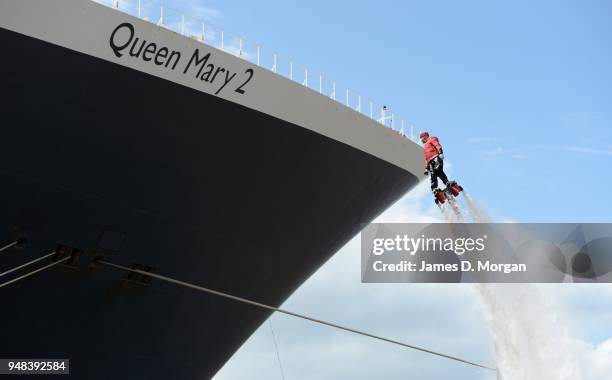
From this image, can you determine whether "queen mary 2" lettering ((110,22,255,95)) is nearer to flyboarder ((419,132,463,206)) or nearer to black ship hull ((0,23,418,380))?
black ship hull ((0,23,418,380))

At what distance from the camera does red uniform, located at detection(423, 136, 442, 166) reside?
20.3 metres

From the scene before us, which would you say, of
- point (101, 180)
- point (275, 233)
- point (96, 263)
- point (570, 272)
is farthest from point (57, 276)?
point (570, 272)

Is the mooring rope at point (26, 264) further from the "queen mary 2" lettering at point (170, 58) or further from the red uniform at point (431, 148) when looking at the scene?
the red uniform at point (431, 148)

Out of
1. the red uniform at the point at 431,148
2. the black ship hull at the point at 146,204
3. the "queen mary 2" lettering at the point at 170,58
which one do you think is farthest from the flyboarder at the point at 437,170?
the "queen mary 2" lettering at the point at 170,58

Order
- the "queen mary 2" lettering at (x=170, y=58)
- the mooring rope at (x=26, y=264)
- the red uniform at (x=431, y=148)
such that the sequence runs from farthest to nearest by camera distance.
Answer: the red uniform at (x=431, y=148) < the mooring rope at (x=26, y=264) < the "queen mary 2" lettering at (x=170, y=58)

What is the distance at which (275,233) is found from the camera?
19906 mm

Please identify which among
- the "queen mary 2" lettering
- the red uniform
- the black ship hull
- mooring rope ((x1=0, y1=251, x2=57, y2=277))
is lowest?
mooring rope ((x1=0, y1=251, x2=57, y2=277))

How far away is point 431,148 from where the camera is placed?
20344 millimetres

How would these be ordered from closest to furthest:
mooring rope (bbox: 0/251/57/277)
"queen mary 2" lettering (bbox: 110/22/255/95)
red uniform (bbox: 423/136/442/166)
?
"queen mary 2" lettering (bbox: 110/22/255/95)
mooring rope (bbox: 0/251/57/277)
red uniform (bbox: 423/136/442/166)

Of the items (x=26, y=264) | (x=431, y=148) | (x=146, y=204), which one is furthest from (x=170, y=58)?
(x=431, y=148)

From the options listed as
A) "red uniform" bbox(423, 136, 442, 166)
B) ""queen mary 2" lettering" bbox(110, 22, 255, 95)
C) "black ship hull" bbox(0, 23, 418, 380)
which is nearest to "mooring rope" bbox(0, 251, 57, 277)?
"black ship hull" bbox(0, 23, 418, 380)

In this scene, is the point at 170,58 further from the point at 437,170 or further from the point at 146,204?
the point at 437,170

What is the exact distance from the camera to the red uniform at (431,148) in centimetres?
2028

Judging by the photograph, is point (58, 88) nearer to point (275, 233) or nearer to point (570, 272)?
point (275, 233)
